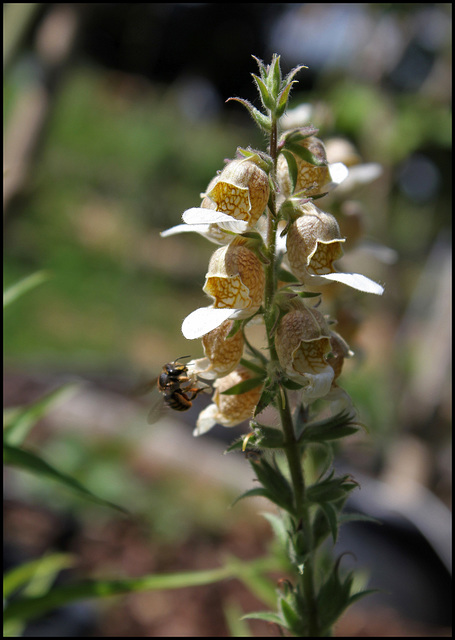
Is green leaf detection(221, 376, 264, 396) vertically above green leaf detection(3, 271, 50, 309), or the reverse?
green leaf detection(3, 271, 50, 309)

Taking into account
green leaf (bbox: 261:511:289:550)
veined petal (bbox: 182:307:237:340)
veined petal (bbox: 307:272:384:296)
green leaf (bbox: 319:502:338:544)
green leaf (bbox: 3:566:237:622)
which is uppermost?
veined petal (bbox: 307:272:384:296)

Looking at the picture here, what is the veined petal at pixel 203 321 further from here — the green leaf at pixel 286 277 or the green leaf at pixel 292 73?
the green leaf at pixel 292 73

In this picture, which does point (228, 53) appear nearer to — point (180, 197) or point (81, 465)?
point (180, 197)

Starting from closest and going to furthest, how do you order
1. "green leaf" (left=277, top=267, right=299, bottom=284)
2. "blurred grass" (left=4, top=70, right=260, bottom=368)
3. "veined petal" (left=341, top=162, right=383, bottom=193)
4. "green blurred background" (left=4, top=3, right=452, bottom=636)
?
1. "green leaf" (left=277, top=267, right=299, bottom=284)
2. "veined petal" (left=341, top=162, right=383, bottom=193)
3. "green blurred background" (left=4, top=3, right=452, bottom=636)
4. "blurred grass" (left=4, top=70, right=260, bottom=368)

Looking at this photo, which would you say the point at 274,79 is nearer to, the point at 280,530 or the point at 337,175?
the point at 337,175

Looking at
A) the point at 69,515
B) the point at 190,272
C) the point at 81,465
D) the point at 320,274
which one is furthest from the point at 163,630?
the point at 190,272

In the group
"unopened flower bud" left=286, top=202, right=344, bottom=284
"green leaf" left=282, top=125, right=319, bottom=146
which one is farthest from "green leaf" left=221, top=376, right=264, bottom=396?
"green leaf" left=282, top=125, right=319, bottom=146

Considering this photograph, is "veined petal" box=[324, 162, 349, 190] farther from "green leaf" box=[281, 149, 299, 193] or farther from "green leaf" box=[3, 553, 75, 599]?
"green leaf" box=[3, 553, 75, 599]

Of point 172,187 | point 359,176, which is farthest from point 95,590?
point 172,187

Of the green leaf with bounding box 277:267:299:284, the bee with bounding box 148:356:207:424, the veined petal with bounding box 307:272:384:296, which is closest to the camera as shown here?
the veined petal with bounding box 307:272:384:296
